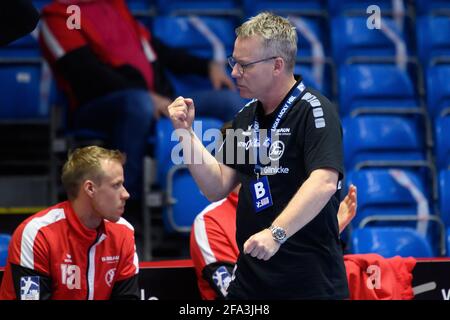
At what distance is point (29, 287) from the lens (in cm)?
343

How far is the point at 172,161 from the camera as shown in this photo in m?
5.09

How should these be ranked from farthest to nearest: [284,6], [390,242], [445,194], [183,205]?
[284,6] → [445,194] → [183,205] → [390,242]

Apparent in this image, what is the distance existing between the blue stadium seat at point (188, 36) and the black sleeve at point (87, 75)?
62cm

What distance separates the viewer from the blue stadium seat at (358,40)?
21.1ft

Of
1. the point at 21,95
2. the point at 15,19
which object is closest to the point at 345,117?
the point at 21,95

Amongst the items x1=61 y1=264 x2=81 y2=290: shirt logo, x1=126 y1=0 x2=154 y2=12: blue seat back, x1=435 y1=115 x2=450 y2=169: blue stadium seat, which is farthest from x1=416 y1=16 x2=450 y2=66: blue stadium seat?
x1=61 y1=264 x2=81 y2=290: shirt logo

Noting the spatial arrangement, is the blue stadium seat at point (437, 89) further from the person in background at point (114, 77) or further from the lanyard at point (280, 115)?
the lanyard at point (280, 115)

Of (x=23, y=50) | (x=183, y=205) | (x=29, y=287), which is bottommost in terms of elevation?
(x=29, y=287)

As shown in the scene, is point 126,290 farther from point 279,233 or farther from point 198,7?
point 198,7

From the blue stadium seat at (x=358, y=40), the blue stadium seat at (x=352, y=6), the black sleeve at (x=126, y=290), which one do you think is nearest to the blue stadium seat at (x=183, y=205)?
the black sleeve at (x=126, y=290)

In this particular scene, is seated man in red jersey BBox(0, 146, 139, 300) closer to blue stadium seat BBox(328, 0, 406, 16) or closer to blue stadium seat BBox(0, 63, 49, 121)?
blue stadium seat BBox(0, 63, 49, 121)

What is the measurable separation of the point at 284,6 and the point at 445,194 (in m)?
1.97
